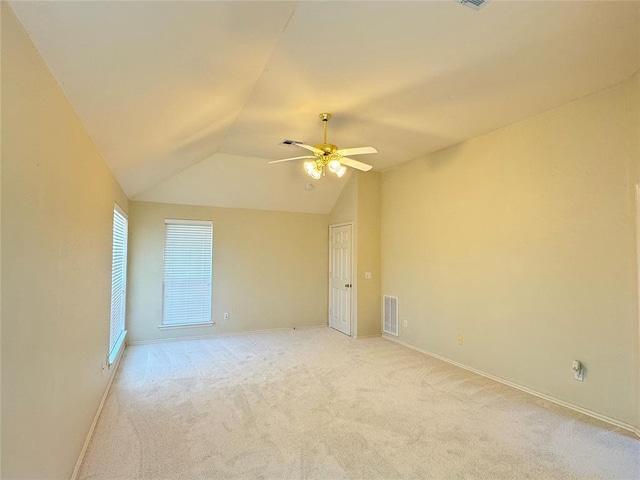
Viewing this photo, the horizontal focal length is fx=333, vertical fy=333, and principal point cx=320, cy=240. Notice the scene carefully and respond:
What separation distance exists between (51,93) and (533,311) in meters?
4.28

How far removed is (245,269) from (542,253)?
4.53m

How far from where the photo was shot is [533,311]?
3.52m

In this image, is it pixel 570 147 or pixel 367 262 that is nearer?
pixel 570 147

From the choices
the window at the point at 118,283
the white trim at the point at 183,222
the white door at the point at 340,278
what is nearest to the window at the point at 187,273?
the white trim at the point at 183,222

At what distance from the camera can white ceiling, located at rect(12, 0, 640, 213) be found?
1.59 m

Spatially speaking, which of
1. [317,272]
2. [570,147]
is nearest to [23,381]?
[570,147]

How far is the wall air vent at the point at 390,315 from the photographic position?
219 inches

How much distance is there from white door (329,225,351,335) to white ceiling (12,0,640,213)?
2.55m

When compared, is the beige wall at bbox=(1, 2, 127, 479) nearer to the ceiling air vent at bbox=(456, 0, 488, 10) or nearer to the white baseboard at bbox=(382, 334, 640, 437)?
the ceiling air vent at bbox=(456, 0, 488, 10)

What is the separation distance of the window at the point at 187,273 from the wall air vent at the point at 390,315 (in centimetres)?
305

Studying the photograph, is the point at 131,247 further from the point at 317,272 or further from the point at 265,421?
the point at 265,421

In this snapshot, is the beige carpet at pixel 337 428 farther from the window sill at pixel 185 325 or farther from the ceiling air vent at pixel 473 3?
the ceiling air vent at pixel 473 3

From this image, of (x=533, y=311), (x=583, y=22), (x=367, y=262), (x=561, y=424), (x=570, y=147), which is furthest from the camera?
(x=367, y=262)

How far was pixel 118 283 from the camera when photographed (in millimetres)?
4398
